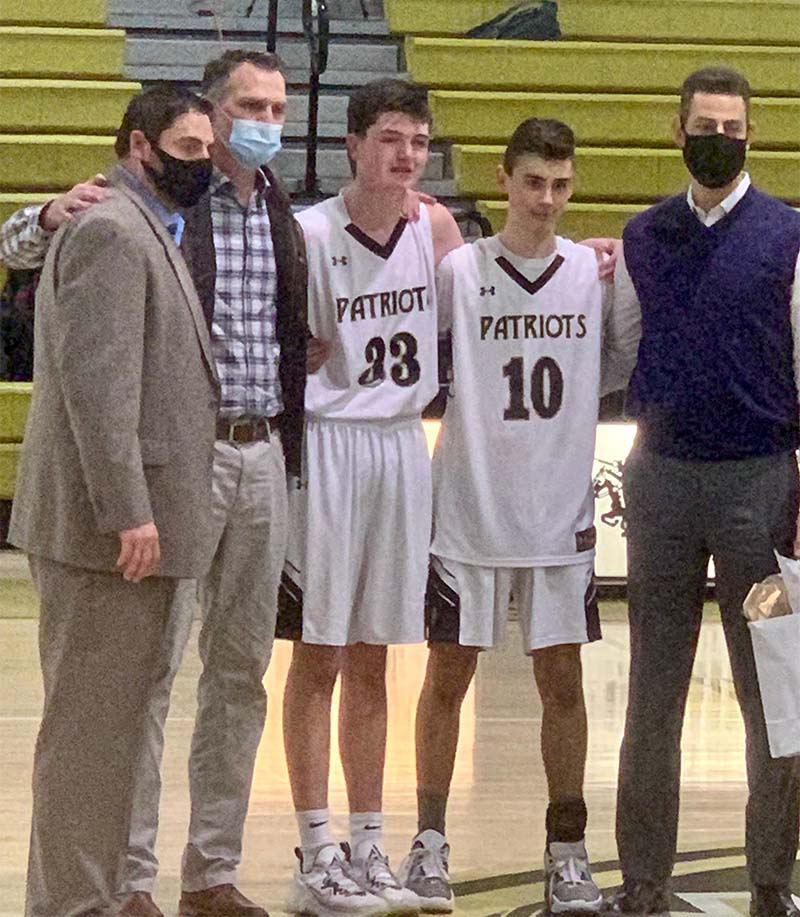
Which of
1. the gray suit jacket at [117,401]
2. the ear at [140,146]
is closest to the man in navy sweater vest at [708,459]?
the gray suit jacket at [117,401]

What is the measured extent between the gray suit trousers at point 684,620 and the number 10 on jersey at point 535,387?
0.21 metres

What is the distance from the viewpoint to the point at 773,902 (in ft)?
12.8

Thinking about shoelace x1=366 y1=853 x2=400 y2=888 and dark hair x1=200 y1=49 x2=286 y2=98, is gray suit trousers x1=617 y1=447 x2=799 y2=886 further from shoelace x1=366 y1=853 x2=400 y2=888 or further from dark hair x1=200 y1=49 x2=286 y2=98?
dark hair x1=200 y1=49 x2=286 y2=98

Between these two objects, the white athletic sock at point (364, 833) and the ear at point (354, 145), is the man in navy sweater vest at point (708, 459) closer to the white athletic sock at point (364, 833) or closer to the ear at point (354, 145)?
the white athletic sock at point (364, 833)

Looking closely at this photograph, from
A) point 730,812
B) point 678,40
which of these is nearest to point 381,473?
point 730,812

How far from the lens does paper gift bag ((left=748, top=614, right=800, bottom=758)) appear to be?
3.72 metres

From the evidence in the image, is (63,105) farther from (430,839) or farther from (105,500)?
(105,500)

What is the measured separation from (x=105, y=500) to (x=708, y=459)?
3.95 ft

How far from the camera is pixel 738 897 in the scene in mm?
4129

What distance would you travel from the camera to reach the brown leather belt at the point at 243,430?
384 centimetres

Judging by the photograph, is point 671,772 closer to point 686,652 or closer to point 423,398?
point 686,652

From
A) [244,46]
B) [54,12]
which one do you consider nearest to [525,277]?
[244,46]

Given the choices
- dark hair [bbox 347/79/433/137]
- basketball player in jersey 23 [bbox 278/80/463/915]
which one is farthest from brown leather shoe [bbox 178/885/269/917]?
dark hair [bbox 347/79/433/137]

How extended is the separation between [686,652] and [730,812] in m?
1.18
